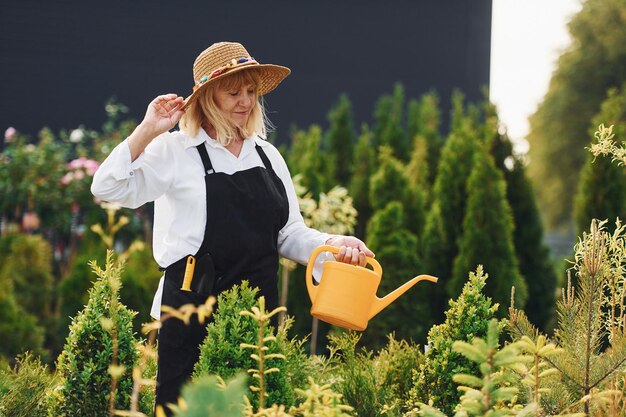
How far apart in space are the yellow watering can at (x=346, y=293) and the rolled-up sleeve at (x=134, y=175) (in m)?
0.59

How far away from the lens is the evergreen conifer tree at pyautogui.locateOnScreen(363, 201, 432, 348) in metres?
6.38

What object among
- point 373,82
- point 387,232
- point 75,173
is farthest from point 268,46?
point 387,232

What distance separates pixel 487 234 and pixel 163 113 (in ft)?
13.1

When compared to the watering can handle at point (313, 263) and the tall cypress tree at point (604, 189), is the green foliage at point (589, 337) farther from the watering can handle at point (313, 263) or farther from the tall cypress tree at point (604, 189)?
the tall cypress tree at point (604, 189)

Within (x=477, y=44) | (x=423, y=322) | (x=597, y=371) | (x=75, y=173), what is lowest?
(x=597, y=371)

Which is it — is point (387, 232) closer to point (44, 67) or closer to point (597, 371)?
point (597, 371)

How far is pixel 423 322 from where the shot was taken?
21.4 ft

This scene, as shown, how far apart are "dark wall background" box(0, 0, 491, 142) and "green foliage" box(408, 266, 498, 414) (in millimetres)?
7668

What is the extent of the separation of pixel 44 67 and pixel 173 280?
853cm

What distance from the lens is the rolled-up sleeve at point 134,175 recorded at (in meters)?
2.94

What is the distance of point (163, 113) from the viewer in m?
3.03

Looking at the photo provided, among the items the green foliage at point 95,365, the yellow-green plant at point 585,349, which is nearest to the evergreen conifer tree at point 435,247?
the yellow-green plant at point 585,349

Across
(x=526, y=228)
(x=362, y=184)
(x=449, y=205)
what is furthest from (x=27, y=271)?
(x=526, y=228)

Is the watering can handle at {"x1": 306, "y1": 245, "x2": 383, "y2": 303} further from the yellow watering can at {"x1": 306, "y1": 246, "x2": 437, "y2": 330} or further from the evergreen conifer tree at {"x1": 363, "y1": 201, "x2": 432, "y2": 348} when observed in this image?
the evergreen conifer tree at {"x1": 363, "y1": 201, "x2": 432, "y2": 348}
